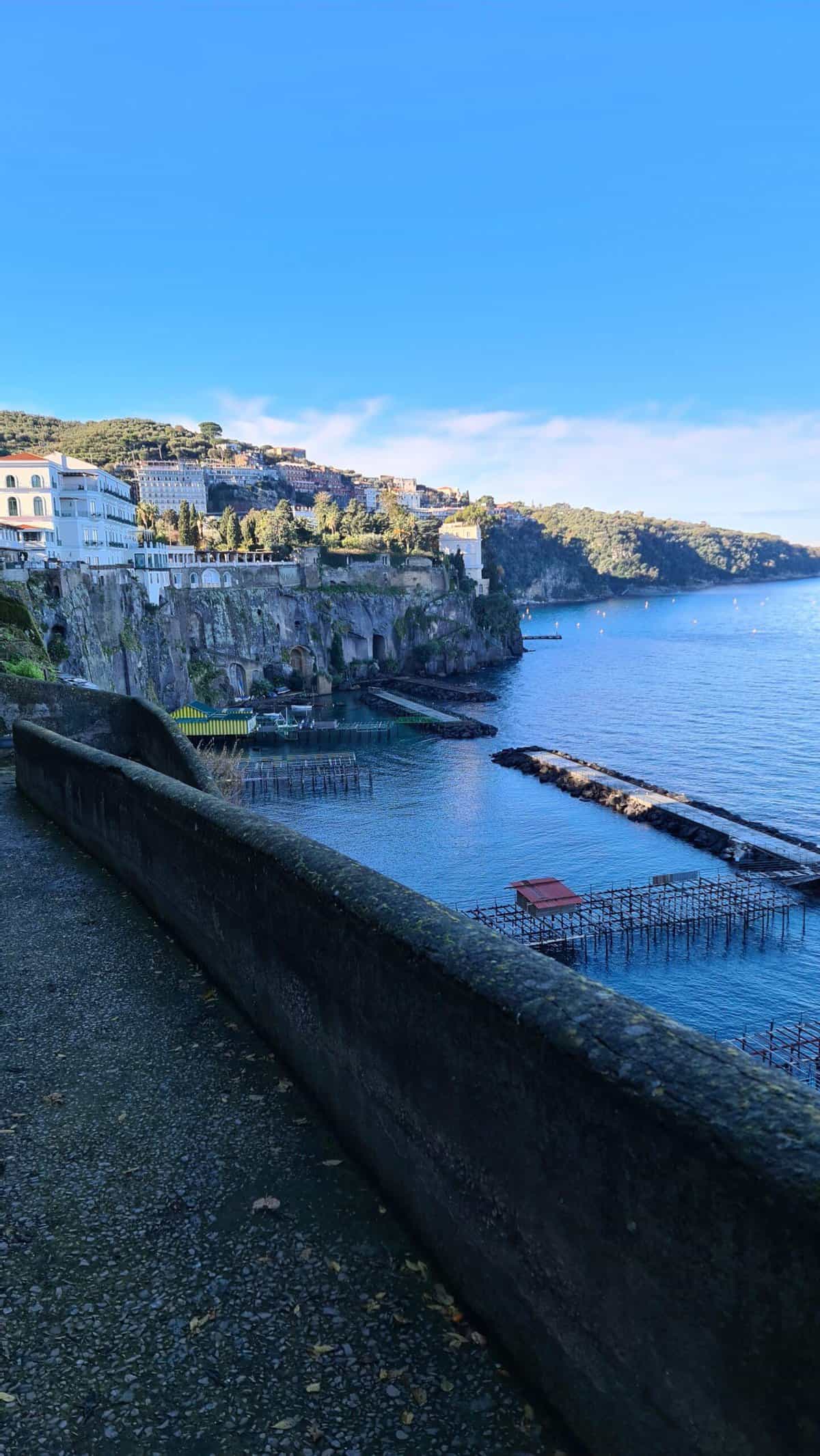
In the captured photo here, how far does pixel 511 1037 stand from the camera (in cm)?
467

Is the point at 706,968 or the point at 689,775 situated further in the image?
the point at 689,775

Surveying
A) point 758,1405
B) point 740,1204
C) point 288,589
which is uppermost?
point 288,589

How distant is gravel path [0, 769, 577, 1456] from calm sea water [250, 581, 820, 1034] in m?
22.2

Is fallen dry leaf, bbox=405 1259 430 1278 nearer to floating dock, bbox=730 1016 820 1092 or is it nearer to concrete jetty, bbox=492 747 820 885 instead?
floating dock, bbox=730 1016 820 1092

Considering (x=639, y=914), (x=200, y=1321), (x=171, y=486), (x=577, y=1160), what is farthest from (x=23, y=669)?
(x=171, y=486)

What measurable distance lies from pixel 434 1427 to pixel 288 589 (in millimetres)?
95281

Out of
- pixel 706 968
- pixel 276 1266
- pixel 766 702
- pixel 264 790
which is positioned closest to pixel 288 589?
pixel 264 790

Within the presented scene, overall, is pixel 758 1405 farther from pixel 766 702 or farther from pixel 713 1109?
pixel 766 702

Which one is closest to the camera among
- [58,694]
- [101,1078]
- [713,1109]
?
[713,1109]

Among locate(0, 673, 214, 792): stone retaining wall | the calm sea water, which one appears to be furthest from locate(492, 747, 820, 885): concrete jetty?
locate(0, 673, 214, 792): stone retaining wall

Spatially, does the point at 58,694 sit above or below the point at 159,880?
above

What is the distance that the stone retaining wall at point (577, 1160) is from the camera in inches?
134

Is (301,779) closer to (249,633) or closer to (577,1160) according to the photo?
(249,633)

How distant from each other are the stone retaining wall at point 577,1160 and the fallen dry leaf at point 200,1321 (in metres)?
1.42
